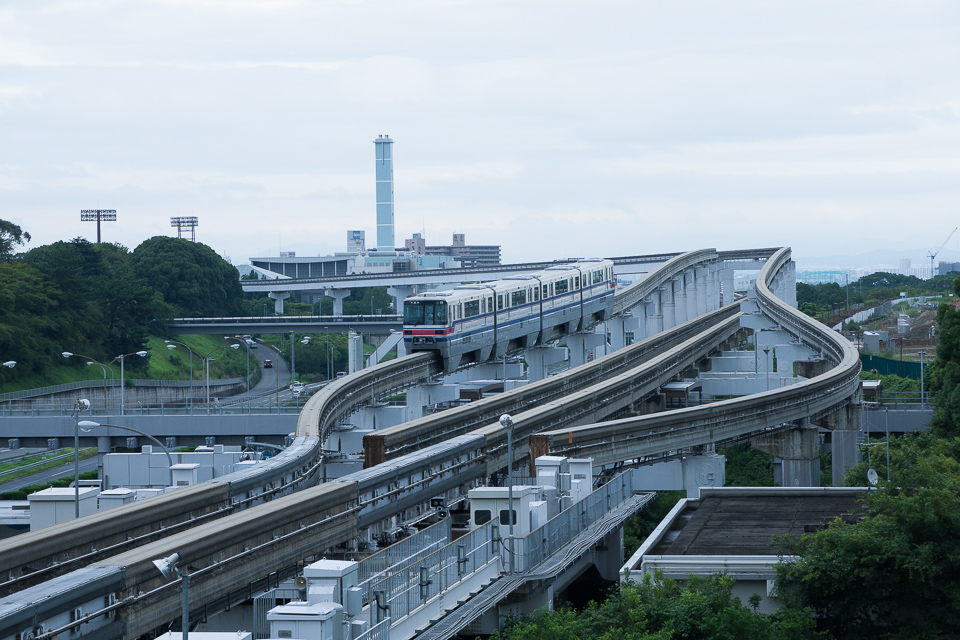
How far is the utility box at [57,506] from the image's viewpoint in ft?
95.0

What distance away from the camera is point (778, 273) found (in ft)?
363

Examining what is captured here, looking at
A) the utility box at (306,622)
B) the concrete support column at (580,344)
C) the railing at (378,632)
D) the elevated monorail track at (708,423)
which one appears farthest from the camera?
the concrete support column at (580,344)

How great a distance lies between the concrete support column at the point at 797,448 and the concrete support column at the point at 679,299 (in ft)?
148

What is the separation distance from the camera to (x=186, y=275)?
432 feet

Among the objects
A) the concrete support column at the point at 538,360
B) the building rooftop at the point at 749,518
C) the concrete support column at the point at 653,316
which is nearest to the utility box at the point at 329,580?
the building rooftop at the point at 749,518

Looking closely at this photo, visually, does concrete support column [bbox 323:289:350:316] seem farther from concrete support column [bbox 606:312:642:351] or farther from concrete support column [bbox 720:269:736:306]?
concrete support column [bbox 606:312:642:351]

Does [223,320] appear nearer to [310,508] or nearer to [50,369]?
[50,369]

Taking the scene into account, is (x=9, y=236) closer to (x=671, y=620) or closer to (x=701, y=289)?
(x=701, y=289)

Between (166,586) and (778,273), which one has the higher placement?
(778,273)

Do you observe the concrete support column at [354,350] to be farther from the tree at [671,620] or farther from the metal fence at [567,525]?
the tree at [671,620]

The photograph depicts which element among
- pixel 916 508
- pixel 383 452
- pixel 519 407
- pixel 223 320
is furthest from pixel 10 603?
pixel 223 320

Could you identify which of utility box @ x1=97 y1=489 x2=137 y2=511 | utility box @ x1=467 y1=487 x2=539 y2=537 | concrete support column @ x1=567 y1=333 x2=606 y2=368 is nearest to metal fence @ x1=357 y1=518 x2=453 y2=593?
utility box @ x1=467 y1=487 x2=539 y2=537

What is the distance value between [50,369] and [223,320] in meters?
21.8

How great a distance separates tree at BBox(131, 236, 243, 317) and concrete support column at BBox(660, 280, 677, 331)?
60958mm
